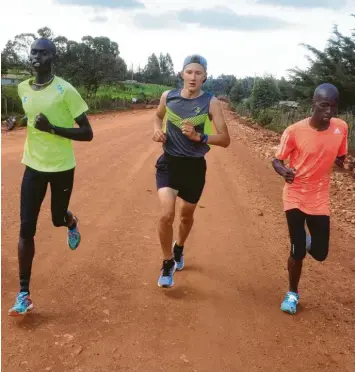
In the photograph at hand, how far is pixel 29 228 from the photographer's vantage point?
4082mm

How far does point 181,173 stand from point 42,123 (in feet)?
4.62

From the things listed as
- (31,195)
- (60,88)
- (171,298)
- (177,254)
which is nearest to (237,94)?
(177,254)

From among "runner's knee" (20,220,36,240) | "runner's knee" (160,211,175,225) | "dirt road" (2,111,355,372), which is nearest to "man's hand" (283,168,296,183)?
"runner's knee" (160,211,175,225)

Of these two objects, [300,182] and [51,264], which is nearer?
[300,182]

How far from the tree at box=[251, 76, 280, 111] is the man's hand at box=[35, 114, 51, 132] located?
38.5m

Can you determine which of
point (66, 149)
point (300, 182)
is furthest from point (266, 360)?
point (66, 149)

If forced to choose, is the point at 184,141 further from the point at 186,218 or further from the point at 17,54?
the point at 17,54

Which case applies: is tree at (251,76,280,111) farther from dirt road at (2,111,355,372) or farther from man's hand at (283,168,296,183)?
man's hand at (283,168,296,183)

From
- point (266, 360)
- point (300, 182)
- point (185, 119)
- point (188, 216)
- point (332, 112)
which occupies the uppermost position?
point (332, 112)

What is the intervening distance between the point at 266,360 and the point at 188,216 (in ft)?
5.69

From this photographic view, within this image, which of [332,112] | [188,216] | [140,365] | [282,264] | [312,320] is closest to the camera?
[140,365]

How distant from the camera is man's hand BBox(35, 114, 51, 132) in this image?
3.83 meters

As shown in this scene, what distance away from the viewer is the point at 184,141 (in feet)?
15.2

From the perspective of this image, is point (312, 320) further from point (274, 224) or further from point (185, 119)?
point (274, 224)
